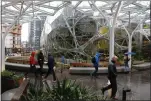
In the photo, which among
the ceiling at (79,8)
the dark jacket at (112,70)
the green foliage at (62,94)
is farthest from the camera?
the ceiling at (79,8)

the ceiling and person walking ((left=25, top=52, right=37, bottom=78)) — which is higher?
the ceiling

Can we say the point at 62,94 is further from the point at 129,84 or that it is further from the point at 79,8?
the point at 79,8

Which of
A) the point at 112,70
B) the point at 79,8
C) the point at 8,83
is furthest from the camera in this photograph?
the point at 79,8

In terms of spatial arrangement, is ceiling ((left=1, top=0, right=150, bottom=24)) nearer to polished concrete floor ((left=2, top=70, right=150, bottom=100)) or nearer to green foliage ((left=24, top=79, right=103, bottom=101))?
polished concrete floor ((left=2, top=70, right=150, bottom=100))

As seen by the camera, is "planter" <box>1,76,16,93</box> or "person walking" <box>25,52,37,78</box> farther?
"person walking" <box>25,52,37,78</box>

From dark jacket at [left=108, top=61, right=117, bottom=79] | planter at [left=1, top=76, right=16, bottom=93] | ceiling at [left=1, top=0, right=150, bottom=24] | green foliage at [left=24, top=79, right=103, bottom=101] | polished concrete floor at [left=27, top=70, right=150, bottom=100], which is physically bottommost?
polished concrete floor at [left=27, top=70, right=150, bottom=100]

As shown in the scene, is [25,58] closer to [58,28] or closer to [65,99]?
[58,28]

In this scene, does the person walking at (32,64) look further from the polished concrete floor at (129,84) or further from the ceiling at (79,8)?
the ceiling at (79,8)

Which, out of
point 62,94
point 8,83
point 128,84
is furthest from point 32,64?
point 62,94

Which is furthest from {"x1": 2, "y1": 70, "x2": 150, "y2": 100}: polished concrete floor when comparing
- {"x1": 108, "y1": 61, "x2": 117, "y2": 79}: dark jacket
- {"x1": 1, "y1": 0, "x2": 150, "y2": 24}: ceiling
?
{"x1": 1, "y1": 0, "x2": 150, "y2": 24}: ceiling

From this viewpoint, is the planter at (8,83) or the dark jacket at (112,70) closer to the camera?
the dark jacket at (112,70)

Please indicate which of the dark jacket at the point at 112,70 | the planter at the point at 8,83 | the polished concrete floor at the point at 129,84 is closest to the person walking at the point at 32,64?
the polished concrete floor at the point at 129,84

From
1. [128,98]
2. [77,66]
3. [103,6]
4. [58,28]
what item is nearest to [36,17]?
[58,28]

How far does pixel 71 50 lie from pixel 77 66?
324 inches
